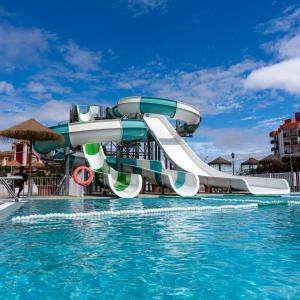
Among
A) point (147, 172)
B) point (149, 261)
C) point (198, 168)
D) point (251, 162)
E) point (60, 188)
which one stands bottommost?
point (149, 261)

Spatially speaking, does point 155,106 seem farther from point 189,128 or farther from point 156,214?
point 156,214

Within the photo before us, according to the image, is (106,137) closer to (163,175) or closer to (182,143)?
(163,175)

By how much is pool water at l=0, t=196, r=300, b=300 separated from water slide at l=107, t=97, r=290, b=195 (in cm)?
1022

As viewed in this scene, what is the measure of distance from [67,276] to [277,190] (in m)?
15.2

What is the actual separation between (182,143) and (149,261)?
16194 millimetres

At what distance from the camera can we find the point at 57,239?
4977mm

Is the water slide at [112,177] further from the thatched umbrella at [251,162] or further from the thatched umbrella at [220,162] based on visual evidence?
the thatched umbrella at [251,162]

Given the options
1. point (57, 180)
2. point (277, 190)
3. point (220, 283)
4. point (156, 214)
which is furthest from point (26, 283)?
point (277, 190)

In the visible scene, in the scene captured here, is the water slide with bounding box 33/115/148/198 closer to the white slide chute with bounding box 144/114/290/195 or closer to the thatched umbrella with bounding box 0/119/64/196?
the white slide chute with bounding box 144/114/290/195

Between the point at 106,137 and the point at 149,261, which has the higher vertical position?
the point at 106,137

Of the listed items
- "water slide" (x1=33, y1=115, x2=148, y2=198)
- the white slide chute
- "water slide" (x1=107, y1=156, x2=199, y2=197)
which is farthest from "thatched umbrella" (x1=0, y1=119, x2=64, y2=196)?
the white slide chute

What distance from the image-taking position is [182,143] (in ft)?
64.7

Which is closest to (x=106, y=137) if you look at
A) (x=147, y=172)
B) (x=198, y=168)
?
(x=147, y=172)

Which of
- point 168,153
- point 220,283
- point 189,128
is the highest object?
point 189,128
